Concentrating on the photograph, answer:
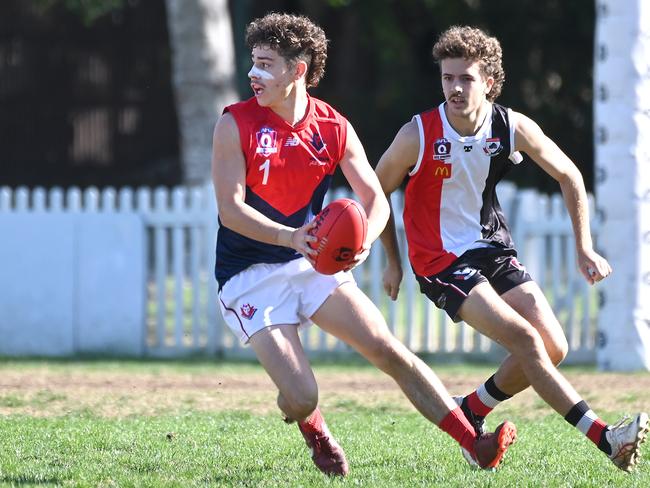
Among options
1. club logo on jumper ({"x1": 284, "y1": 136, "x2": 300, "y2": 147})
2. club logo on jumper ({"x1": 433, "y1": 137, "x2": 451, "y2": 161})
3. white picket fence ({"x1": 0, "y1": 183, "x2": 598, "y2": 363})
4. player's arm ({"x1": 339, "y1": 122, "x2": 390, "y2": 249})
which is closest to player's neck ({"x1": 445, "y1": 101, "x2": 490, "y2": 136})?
club logo on jumper ({"x1": 433, "y1": 137, "x2": 451, "y2": 161})

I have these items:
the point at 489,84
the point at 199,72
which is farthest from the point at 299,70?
the point at 199,72

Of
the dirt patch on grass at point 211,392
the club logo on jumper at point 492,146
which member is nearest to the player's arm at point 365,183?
the club logo on jumper at point 492,146

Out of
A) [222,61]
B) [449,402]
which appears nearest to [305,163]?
[449,402]

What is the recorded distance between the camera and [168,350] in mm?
12398

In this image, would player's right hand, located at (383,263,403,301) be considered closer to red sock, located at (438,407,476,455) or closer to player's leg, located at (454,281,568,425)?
player's leg, located at (454,281,568,425)

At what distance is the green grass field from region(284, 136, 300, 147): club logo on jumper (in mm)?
1531

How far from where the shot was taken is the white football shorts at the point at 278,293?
19.0 feet

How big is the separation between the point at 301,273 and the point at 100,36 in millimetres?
19182

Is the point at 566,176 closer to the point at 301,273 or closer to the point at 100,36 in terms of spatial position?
the point at 301,273

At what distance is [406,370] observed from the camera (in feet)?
18.6

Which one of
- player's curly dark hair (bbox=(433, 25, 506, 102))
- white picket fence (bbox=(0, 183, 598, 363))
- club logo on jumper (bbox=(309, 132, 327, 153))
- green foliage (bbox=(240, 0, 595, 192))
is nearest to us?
club logo on jumper (bbox=(309, 132, 327, 153))

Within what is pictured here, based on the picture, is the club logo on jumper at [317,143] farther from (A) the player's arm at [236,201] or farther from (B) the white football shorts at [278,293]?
(B) the white football shorts at [278,293]

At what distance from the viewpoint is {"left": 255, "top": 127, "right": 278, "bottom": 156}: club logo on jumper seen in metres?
5.74

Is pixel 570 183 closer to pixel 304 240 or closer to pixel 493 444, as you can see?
pixel 493 444
